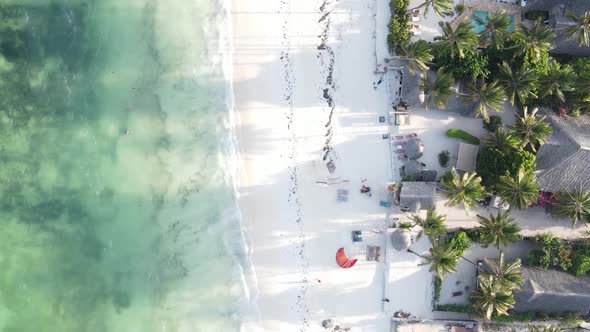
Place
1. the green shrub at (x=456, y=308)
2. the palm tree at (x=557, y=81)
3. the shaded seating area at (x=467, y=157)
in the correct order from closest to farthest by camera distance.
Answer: the palm tree at (x=557, y=81), the shaded seating area at (x=467, y=157), the green shrub at (x=456, y=308)

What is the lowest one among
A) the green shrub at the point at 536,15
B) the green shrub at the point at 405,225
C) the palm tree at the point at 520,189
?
the green shrub at the point at 405,225

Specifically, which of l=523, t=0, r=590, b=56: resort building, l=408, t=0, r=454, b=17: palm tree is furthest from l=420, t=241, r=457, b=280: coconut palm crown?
l=523, t=0, r=590, b=56: resort building

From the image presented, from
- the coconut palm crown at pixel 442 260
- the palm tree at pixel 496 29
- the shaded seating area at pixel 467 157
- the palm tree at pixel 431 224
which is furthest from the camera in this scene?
the shaded seating area at pixel 467 157

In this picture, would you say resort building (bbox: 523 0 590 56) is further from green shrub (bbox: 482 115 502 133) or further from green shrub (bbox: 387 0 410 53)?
green shrub (bbox: 387 0 410 53)

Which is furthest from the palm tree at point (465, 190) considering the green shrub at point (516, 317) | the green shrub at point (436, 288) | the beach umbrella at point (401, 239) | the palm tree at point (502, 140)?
the green shrub at point (516, 317)

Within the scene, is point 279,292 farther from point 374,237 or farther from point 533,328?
point 533,328

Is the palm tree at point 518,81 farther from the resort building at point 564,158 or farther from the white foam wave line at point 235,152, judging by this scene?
the white foam wave line at point 235,152

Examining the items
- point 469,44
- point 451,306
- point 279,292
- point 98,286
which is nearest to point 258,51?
point 469,44
